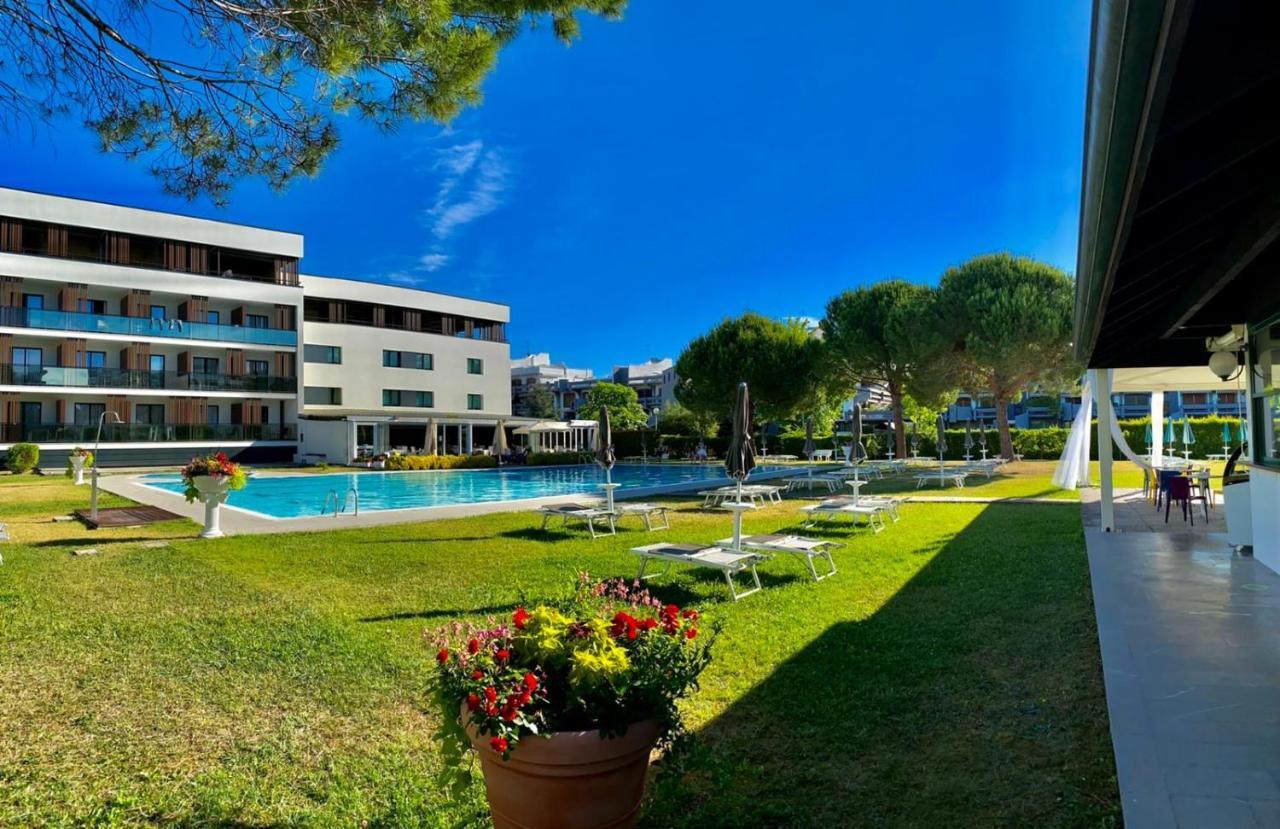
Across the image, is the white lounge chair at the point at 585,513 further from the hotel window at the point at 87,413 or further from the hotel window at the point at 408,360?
the hotel window at the point at 408,360

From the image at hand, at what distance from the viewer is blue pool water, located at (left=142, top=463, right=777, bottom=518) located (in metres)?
18.5

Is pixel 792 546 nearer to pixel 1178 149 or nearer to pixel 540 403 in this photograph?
pixel 1178 149

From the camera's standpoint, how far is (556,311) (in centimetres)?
11738

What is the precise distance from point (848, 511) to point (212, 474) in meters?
9.72

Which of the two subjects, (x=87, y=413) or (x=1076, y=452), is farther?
(x=87, y=413)

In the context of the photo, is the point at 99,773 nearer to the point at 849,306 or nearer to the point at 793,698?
the point at 793,698

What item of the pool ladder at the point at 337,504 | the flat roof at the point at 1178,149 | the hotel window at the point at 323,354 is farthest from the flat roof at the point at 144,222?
the flat roof at the point at 1178,149

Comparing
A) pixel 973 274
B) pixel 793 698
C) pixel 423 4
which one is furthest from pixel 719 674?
pixel 973 274

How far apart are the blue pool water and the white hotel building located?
23.8 ft

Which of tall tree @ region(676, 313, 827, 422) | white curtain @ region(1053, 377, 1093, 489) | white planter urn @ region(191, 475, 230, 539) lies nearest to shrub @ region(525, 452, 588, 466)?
tall tree @ region(676, 313, 827, 422)

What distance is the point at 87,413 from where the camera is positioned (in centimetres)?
3222

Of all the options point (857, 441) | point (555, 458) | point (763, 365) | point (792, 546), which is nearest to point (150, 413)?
point (555, 458)

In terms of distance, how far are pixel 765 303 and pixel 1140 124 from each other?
3625cm

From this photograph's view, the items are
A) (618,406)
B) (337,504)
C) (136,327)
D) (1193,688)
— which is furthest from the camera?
(618,406)
